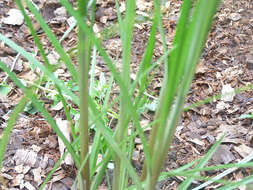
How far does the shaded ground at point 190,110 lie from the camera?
3.09 ft

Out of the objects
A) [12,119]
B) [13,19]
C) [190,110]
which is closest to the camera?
[12,119]

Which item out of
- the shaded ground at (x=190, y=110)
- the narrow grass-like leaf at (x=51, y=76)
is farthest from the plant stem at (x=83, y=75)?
the shaded ground at (x=190, y=110)

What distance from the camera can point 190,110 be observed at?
1.13m

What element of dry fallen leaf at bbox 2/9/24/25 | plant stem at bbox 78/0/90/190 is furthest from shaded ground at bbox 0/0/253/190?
plant stem at bbox 78/0/90/190

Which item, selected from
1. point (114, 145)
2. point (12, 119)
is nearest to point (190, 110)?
point (114, 145)

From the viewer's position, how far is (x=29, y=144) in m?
0.99

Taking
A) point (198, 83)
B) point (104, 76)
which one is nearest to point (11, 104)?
point (104, 76)

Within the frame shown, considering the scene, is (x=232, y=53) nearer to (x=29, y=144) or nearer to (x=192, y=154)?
(x=192, y=154)

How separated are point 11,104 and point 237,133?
27.4 inches

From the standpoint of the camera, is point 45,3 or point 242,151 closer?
point 242,151

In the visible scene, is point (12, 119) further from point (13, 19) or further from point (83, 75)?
point (13, 19)

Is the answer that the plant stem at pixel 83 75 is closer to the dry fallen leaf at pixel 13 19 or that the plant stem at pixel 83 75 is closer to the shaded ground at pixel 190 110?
the shaded ground at pixel 190 110

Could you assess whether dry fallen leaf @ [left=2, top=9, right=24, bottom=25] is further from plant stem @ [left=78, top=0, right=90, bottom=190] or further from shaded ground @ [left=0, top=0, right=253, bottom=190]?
plant stem @ [left=78, top=0, right=90, bottom=190]

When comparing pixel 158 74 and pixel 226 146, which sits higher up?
pixel 158 74
